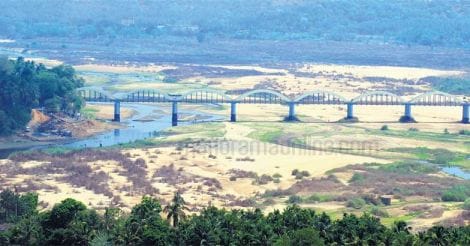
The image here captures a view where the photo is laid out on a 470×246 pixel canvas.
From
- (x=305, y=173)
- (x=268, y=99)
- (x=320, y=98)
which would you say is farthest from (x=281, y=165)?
(x=320, y=98)

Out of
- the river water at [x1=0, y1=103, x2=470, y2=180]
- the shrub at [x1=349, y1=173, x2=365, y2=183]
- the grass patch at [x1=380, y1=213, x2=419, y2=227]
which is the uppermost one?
the river water at [x1=0, y1=103, x2=470, y2=180]

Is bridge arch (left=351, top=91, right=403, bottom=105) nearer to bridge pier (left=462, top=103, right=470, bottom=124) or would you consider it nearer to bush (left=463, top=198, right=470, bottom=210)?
bridge pier (left=462, top=103, right=470, bottom=124)

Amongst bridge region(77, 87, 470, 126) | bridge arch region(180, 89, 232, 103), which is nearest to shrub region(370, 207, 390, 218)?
bridge region(77, 87, 470, 126)

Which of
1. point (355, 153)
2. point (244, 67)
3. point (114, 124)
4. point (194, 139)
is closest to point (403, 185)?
point (355, 153)

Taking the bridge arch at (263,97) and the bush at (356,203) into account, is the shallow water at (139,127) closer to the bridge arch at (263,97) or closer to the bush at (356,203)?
the bridge arch at (263,97)

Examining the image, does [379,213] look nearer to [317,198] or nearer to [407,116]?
[317,198]

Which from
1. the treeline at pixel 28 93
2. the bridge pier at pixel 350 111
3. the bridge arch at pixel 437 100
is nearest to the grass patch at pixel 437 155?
the bridge pier at pixel 350 111

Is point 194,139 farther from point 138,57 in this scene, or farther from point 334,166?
point 138,57
